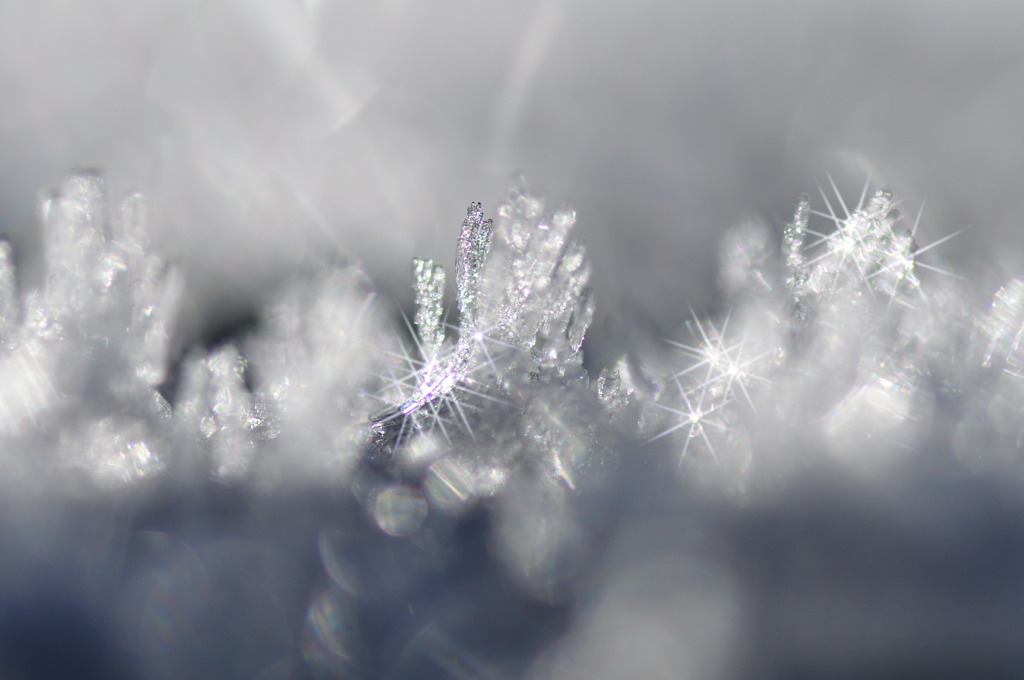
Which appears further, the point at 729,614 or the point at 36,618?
the point at 729,614

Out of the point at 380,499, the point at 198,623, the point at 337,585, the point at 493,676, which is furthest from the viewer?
the point at 380,499

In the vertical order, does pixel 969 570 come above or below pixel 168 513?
above

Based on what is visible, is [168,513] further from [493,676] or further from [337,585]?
[493,676]

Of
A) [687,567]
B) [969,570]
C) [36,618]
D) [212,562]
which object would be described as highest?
[969,570]

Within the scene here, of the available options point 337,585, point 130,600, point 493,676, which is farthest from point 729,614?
point 130,600

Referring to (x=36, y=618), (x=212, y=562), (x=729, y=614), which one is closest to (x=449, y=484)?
(x=212, y=562)

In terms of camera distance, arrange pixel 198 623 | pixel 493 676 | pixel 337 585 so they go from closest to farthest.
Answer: pixel 493 676 < pixel 198 623 < pixel 337 585

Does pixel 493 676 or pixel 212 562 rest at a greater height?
pixel 212 562

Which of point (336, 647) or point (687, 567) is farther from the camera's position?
point (687, 567)

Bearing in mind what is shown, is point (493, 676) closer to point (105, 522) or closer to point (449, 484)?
point (449, 484)
